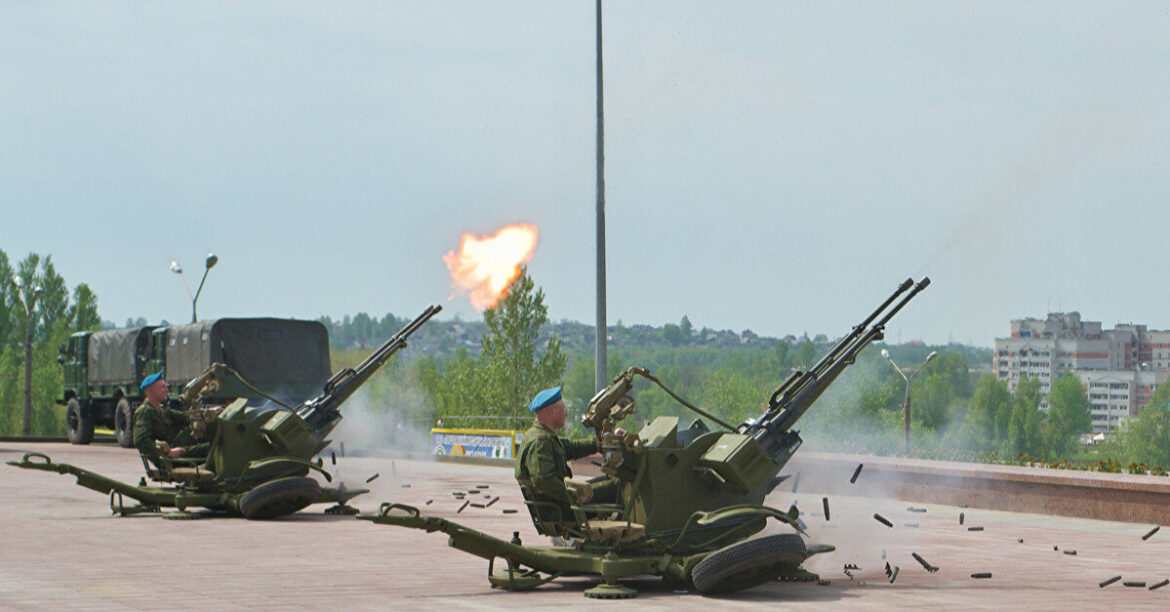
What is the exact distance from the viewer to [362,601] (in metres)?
15.0

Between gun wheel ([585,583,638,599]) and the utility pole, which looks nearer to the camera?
gun wheel ([585,583,638,599])

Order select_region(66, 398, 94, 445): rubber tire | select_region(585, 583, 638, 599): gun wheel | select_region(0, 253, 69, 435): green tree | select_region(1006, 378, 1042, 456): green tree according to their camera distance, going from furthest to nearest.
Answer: select_region(1006, 378, 1042, 456): green tree < select_region(0, 253, 69, 435): green tree < select_region(66, 398, 94, 445): rubber tire < select_region(585, 583, 638, 599): gun wheel

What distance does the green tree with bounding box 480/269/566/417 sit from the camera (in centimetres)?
7562

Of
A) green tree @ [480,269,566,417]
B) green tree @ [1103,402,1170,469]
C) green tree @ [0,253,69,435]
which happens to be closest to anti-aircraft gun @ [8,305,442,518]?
green tree @ [480,269,566,417]

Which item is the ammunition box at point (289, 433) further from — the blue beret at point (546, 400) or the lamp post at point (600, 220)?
the lamp post at point (600, 220)

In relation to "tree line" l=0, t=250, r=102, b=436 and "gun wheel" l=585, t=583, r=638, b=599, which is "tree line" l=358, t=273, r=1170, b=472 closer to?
"gun wheel" l=585, t=583, r=638, b=599

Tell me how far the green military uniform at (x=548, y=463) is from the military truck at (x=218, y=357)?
85.4ft

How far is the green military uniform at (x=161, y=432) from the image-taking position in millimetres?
23938

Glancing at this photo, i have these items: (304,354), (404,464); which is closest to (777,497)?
(404,464)

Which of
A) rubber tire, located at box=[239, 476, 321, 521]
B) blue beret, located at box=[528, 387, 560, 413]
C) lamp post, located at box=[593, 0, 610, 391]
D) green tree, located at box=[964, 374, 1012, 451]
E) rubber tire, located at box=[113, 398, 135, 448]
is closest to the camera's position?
blue beret, located at box=[528, 387, 560, 413]

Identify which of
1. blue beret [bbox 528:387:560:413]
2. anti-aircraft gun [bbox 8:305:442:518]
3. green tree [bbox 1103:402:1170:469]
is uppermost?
blue beret [bbox 528:387:560:413]

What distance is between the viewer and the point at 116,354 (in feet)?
174

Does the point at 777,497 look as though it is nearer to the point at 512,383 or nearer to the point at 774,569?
the point at 774,569

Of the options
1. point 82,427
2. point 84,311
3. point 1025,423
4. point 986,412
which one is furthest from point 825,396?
point 1025,423
